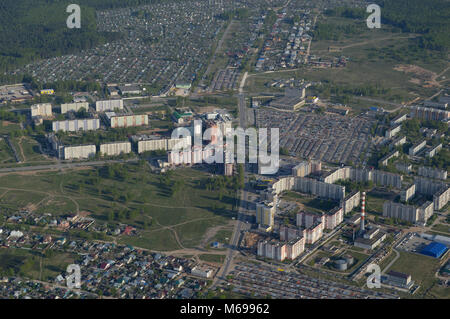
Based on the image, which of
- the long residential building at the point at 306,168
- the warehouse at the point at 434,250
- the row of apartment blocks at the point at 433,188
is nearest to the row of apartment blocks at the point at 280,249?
the warehouse at the point at 434,250

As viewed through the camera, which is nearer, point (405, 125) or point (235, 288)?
point (235, 288)

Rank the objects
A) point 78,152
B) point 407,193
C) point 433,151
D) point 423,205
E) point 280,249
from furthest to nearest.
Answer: point 433,151, point 78,152, point 407,193, point 423,205, point 280,249

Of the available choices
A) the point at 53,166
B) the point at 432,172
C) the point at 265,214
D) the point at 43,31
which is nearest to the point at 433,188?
the point at 432,172

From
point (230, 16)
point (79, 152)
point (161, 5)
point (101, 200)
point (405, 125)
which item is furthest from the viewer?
point (161, 5)

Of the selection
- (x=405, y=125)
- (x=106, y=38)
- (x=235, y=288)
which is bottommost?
(x=235, y=288)

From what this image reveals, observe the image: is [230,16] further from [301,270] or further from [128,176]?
[301,270]

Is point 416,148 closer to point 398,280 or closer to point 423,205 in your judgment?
point 423,205

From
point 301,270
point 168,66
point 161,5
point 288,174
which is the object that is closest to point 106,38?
point 168,66

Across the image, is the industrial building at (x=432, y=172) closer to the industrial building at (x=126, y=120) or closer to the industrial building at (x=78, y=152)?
the industrial building at (x=126, y=120)
